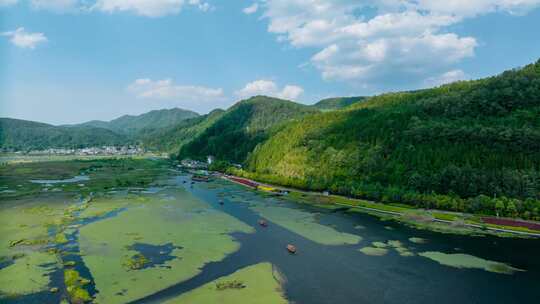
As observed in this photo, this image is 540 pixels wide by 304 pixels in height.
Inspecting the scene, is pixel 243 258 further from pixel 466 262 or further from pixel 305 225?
pixel 466 262

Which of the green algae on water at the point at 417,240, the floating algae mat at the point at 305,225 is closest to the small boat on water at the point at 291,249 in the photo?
the floating algae mat at the point at 305,225

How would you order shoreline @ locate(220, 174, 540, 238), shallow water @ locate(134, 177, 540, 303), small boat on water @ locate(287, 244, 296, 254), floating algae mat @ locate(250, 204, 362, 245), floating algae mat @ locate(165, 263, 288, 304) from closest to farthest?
floating algae mat @ locate(165, 263, 288, 304), shallow water @ locate(134, 177, 540, 303), small boat on water @ locate(287, 244, 296, 254), floating algae mat @ locate(250, 204, 362, 245), shoreline @ locate(220, 174, 540, 238)

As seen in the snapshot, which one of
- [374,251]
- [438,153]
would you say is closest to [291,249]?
[374,251]

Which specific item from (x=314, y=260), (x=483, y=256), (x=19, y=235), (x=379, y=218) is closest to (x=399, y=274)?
(x=314, y=260)

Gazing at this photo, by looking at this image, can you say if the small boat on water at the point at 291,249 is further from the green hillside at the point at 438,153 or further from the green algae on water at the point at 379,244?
the green hillside at the point at 438,153

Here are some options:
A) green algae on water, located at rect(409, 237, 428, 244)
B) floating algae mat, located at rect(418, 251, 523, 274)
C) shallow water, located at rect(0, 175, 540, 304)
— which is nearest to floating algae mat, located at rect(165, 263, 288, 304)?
shallow water, located at rect(0, 175, 540, 304)

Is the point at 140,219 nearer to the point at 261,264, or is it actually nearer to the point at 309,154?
the point at 261,264

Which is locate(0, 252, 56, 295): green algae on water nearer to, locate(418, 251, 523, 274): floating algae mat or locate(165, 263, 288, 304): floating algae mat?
locate(165, 263, 288, 304): floating algae mat
